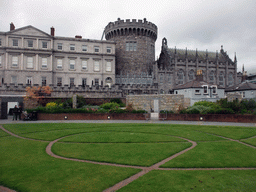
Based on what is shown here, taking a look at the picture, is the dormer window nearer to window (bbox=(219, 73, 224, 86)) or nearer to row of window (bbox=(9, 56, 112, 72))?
row of window (bbox=(9, 56, 112, 72))

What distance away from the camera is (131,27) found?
51531 mm

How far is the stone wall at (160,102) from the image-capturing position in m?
26.5

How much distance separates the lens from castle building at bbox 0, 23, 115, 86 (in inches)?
1623

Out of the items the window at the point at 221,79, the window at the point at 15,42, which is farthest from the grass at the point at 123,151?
the window at the point at 221,79

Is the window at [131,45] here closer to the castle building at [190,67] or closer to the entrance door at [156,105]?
the castle building at [190,67]

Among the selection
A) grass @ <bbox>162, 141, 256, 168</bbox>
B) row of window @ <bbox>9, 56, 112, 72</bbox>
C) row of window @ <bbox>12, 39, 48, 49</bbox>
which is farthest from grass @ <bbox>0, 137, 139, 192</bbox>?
row of window @ <bbox>12, 39, 48, 49</bbox>

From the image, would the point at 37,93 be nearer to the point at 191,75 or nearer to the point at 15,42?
the point at 15,42

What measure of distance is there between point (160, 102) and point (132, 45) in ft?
98.5

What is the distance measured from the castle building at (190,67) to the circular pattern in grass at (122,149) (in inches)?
1596

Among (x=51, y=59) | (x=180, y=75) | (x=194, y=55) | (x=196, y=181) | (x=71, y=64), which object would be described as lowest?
(x=196, y=181)

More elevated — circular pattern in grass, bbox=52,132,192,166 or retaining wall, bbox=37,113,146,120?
retaining wall, bbox=37,113,146,120

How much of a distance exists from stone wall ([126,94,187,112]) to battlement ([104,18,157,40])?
100 feet

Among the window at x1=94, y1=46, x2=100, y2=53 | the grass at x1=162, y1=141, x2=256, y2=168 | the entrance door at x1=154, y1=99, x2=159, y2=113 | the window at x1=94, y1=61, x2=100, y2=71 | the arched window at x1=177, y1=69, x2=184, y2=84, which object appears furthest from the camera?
the arched window at x1=177, y1=69, x2=184, y2=84

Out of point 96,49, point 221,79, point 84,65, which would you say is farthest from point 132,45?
point 221,79
